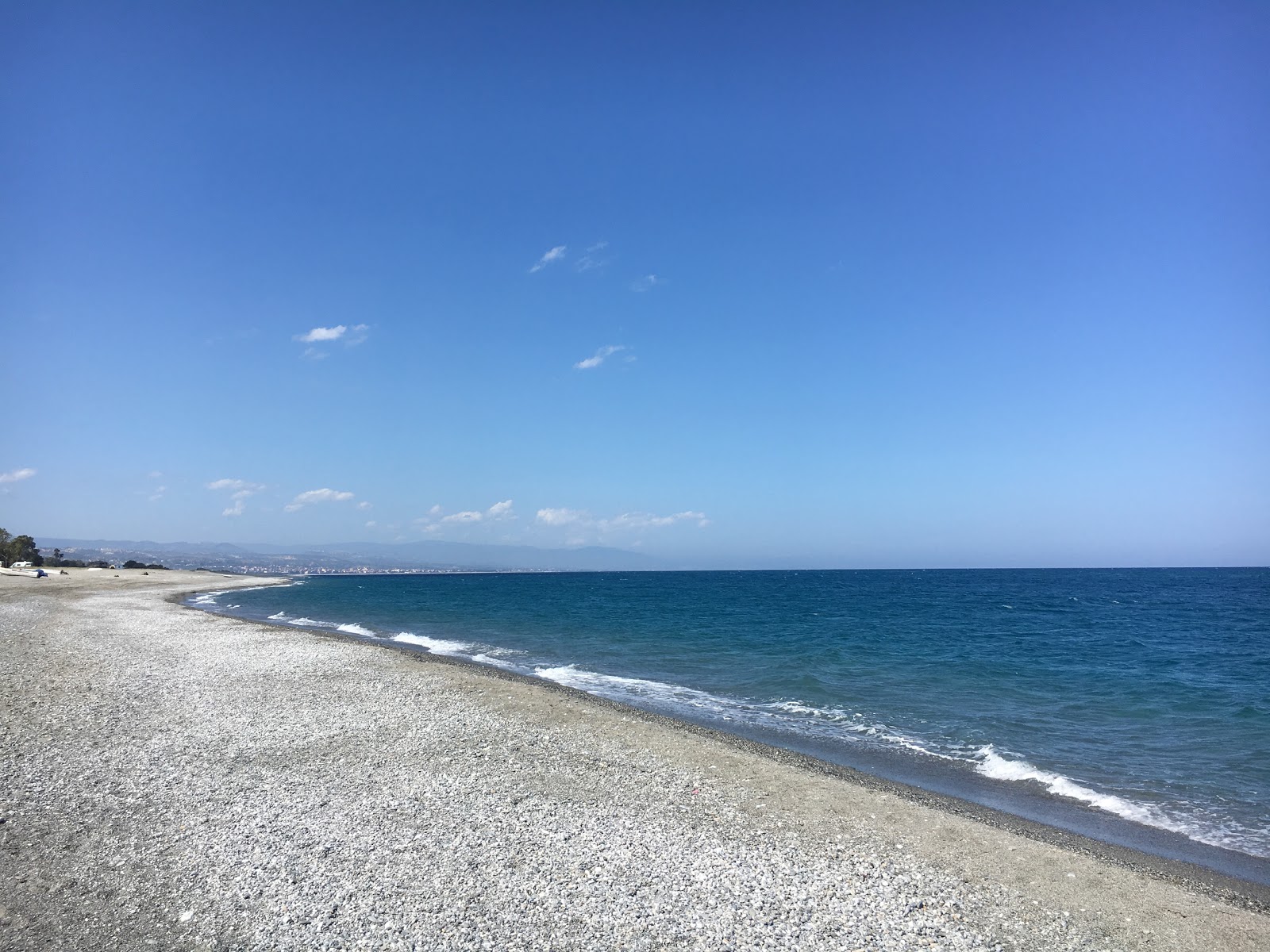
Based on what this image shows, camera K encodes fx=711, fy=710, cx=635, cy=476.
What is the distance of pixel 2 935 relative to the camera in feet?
22.1

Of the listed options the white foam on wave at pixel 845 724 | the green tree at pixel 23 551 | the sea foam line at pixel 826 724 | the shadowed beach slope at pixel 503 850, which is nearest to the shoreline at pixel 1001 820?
the shadowed beach slope at pixel 503 850

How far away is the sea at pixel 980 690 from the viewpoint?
496 inches

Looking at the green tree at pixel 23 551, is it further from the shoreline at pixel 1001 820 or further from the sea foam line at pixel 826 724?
the shoreline at pixel 1001 820

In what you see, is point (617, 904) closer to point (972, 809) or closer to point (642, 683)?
point (972, 809)

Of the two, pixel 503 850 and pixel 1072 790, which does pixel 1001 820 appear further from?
pixel 503 850

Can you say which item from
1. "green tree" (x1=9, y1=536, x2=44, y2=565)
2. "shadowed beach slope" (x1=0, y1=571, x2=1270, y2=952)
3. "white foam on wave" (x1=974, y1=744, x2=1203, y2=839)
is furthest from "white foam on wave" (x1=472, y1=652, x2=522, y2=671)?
"green tree" (x1=9, y1=536, x2=44, y2=565)

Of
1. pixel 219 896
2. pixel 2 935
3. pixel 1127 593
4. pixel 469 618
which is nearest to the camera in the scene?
pixel 2 935

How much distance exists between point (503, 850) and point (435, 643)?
25.3 meters

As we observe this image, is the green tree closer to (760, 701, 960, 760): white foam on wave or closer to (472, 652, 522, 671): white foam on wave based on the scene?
(472, 652, 522, 671): white foam on wave

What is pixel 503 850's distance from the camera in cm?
891

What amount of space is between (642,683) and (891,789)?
11.6 meters

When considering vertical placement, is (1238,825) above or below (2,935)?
below

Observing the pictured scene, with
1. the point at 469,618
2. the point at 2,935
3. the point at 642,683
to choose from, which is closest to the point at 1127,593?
the point at 469,618

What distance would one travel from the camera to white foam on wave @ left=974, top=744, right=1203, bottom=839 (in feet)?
37.6
